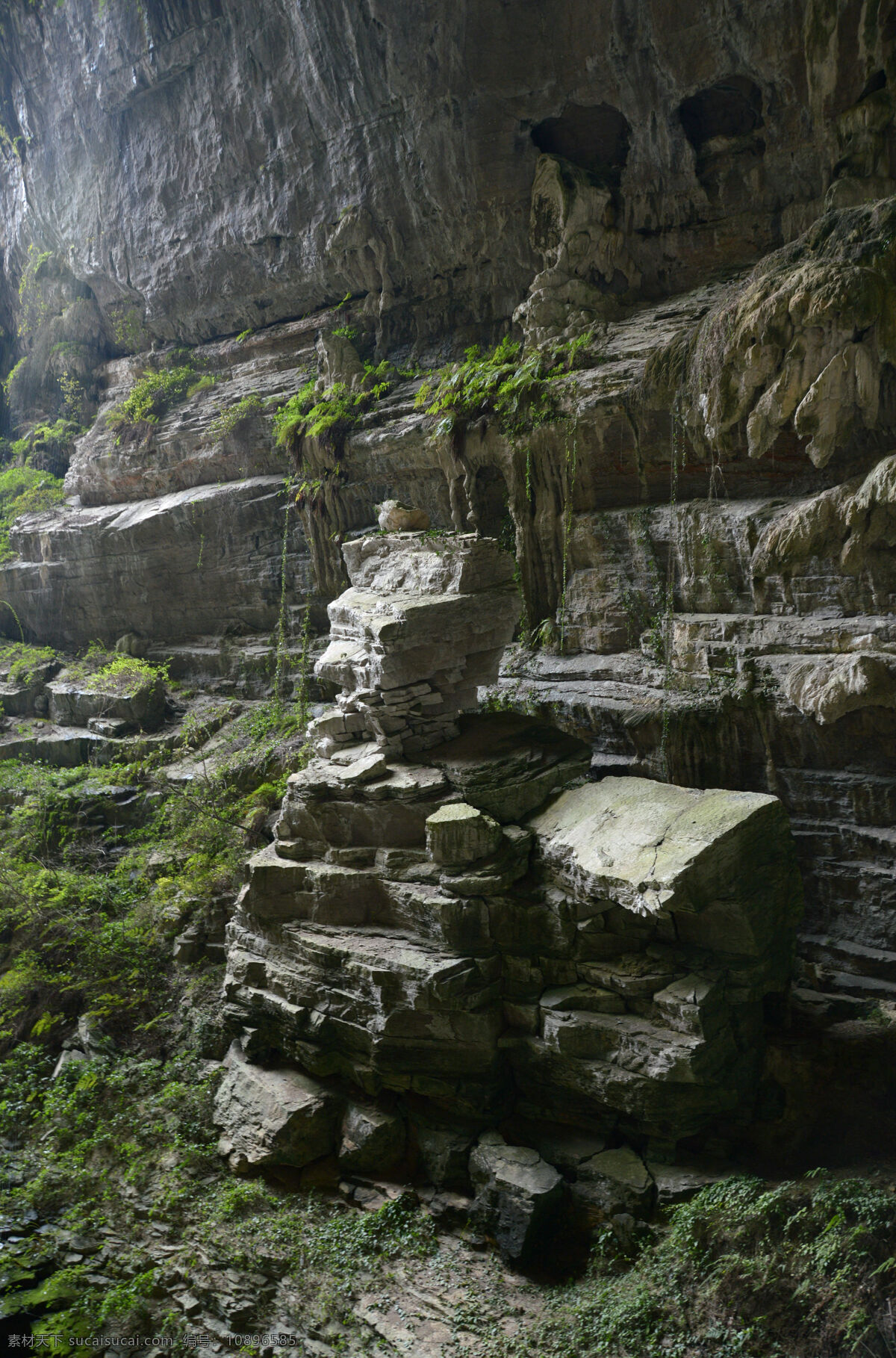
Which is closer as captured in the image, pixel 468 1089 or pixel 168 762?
pixel 468 1089

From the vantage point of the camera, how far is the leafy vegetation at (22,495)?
68.1 feet

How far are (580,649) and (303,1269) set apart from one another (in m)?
8.22

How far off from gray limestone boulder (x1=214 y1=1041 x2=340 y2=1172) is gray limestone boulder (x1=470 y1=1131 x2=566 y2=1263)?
1610mm

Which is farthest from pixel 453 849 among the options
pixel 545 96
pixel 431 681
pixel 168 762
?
pixel 545 96

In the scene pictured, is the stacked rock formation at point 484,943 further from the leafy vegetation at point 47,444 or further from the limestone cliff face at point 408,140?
the leafy vegetation at point 47,444

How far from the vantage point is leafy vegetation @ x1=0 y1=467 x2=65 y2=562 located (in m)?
20.8

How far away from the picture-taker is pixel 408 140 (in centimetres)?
1491

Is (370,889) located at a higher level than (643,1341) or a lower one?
higher

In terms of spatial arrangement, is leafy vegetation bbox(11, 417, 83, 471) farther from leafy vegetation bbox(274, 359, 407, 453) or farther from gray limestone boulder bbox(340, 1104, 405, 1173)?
gray limestone boulder bbox(340, 1104, 405, 1173)

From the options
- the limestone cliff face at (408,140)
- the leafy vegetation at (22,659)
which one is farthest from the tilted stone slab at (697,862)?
the leafy vegetation at (22,659)

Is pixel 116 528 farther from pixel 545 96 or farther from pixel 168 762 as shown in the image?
pixel 545 96

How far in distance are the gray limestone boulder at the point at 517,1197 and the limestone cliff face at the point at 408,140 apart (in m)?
11.8

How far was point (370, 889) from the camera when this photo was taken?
8.12 metres

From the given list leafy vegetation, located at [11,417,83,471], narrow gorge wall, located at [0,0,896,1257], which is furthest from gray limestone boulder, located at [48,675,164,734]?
leafy vegetation, located at [11,417,83,471]
